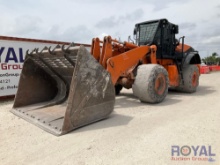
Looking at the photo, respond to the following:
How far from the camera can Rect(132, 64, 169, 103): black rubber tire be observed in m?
5.39

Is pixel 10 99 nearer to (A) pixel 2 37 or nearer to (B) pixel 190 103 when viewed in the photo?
(A) pixel 2 37

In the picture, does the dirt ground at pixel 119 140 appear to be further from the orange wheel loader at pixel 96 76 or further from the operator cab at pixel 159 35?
the operator cab at pixel 159 35

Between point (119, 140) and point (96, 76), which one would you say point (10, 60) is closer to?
point (96, 76)

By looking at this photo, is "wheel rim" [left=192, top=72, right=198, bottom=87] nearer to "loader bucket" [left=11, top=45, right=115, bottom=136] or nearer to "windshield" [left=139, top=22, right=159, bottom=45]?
"windshield" [left=139, top=22, right=159, bottom=45]

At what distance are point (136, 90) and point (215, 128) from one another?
2267 millimetres

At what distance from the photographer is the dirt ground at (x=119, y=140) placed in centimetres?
269

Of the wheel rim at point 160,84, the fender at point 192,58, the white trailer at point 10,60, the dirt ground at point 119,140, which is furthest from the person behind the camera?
the fender at point 192,58

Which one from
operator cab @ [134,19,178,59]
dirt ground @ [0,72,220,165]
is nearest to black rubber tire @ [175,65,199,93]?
operator cab @ [134,19,178,59]

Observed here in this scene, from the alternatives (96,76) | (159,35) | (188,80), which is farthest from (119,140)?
(188,80)

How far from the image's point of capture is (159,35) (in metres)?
7.03

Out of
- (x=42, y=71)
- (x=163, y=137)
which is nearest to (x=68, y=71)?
(x=42, y=71)

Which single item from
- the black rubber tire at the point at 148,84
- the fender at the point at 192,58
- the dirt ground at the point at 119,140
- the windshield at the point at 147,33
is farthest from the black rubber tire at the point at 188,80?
the dirt ground at the point at 119,140

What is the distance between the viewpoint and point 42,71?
549cm

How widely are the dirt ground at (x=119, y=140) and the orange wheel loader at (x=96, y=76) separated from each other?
0.95ft
